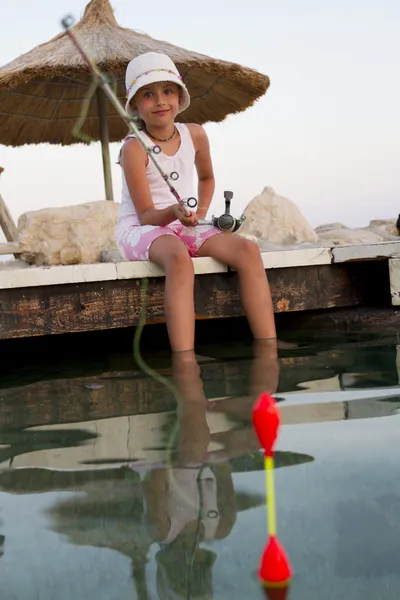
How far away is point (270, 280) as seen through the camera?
3.87 metres

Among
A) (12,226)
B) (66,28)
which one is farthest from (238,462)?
(12,226)

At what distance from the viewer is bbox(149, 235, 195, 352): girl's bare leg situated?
10.2 ft

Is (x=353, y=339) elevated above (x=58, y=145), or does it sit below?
below

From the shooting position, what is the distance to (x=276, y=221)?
799cm

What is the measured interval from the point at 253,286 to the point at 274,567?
229cm

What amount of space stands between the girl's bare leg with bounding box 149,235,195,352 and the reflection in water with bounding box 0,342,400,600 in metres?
0.39

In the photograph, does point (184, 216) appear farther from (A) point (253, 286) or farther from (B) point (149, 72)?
(B) point (149, 72)

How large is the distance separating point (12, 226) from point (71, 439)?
7414 mm

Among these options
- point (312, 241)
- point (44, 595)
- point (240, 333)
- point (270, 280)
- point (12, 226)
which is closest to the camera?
point (44, 595)

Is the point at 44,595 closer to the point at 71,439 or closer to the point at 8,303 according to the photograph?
the point at 71,439

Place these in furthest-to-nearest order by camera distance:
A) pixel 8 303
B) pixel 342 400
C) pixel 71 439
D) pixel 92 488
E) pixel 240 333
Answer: pixel 240 333
pixel 8 303
pixel 342 400
pixel 71 439
pixel 92 488

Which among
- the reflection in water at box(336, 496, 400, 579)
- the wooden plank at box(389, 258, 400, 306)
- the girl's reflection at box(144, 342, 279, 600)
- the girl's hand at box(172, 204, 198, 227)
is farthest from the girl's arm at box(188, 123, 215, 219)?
the reflection in water at box(336, 496, 400, 579)

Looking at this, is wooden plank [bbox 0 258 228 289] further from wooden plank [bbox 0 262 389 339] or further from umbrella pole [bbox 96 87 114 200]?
umbrella pole [bbox 96 87 114 200]

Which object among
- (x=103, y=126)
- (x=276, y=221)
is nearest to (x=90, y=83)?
(x=103, y=126)
